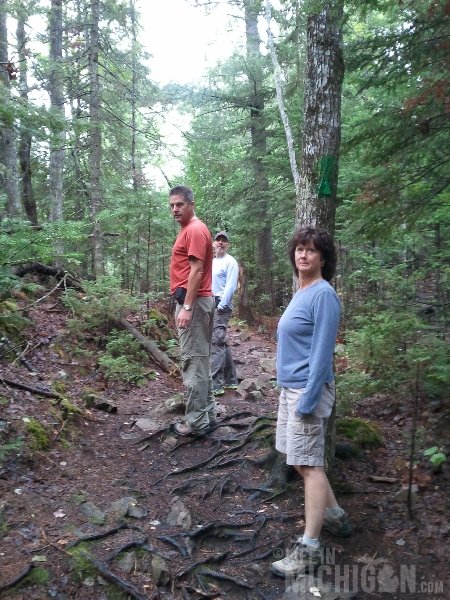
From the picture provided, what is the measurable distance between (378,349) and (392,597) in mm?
3617

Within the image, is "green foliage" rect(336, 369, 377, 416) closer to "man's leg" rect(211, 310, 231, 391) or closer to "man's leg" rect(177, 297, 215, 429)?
"man's leg" rect(177, 297, 215, 429)

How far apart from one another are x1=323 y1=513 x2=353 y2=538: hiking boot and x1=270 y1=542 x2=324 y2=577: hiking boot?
33cm

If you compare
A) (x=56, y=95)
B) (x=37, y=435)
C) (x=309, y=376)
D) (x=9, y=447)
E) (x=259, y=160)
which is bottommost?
(x=37, y=435)

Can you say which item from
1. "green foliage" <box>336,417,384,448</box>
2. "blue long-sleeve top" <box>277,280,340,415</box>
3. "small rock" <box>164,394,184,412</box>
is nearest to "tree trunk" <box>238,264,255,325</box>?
"small rock" <box>164,394,184,412</box>

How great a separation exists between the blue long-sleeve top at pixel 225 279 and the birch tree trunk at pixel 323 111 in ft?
9.99

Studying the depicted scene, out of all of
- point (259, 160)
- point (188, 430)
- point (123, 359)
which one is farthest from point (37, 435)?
point (259, 160)

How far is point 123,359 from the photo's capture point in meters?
7.78

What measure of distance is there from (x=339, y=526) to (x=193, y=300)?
2.60 m

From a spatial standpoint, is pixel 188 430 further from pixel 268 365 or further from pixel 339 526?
pixel 268 365

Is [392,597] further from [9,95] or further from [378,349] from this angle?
[9,95]

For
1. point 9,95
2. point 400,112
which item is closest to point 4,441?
point 9,95

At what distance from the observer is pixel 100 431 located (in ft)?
18.7

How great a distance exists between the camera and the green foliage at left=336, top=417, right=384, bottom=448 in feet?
16.3

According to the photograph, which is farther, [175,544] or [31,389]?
[31,389]
